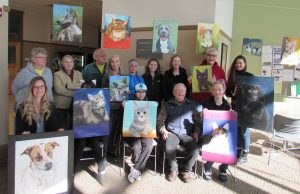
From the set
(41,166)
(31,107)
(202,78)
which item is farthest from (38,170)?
(202,78)

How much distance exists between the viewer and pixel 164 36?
400 centimetres

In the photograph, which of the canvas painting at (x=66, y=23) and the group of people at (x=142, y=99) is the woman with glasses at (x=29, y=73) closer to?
the group of people at (x=142, y=99)

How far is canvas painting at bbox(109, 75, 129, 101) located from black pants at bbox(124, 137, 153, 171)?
0.56 metres

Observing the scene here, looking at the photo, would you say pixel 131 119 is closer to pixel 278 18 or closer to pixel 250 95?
pixel 250 95

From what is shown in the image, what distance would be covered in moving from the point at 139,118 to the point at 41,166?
1.22m

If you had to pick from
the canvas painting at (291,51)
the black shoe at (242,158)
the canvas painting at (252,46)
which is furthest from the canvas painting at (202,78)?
the canvas painting at (252,46)

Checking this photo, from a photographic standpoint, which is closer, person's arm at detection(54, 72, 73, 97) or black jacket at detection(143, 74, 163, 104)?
person's arm at detection(54, 72, 73, 97)

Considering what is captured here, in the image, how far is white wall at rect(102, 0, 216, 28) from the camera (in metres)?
4.76

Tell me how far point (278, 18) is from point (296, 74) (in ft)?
4.05

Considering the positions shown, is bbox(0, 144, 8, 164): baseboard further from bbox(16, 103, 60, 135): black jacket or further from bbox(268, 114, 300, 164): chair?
bbox(268, 114, 300, 164): chair

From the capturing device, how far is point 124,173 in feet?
12.0

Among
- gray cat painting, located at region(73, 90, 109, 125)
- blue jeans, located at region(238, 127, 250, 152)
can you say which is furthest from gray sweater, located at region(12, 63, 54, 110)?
blue jeans, located at region(238, 127, 250, 152)

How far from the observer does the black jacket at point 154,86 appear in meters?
3.96

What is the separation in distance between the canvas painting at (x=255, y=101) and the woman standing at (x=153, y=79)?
3.54 feet
